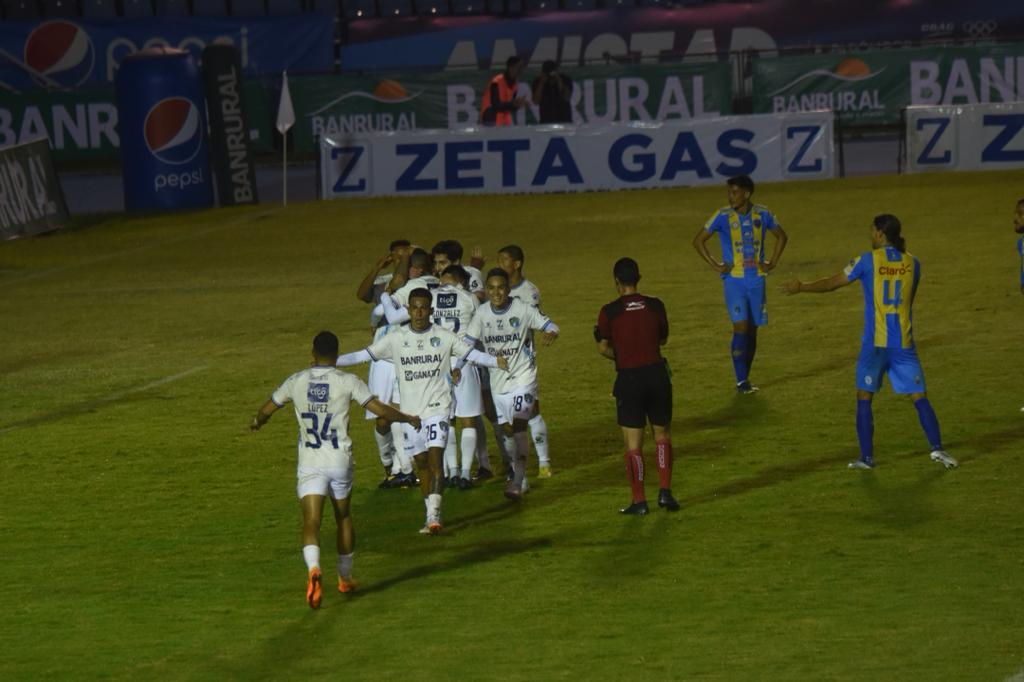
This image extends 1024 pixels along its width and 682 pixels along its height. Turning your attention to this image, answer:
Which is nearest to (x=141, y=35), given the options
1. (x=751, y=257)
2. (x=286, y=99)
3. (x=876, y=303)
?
(x=286, y=99)

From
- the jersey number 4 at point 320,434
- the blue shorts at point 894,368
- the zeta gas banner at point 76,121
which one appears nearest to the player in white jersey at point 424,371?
the jersey number 4 at point 320,434

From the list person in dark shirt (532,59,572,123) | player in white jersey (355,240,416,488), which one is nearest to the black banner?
person in dark shirt (532,59,572,123)

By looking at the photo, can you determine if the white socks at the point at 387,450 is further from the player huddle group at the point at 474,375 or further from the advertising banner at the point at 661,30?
the advertising banner at the point at 661,30

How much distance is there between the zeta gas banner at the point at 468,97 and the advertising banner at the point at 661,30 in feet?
6.30

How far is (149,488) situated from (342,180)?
2047cm

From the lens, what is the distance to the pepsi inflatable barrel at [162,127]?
3538 cm

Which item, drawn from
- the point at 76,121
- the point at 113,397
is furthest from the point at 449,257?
the point at 76,121

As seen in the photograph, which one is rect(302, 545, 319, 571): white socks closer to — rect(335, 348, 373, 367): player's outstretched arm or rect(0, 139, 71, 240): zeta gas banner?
rect(335, 348, 373, 367): player's outstretched arm

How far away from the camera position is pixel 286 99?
35.6 m

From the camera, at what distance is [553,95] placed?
33438 mm

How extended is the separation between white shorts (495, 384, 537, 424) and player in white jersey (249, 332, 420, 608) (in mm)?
2674

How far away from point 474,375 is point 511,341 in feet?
1.36

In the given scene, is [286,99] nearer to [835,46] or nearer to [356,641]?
[835,46]

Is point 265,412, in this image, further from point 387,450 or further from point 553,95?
point 553,95
